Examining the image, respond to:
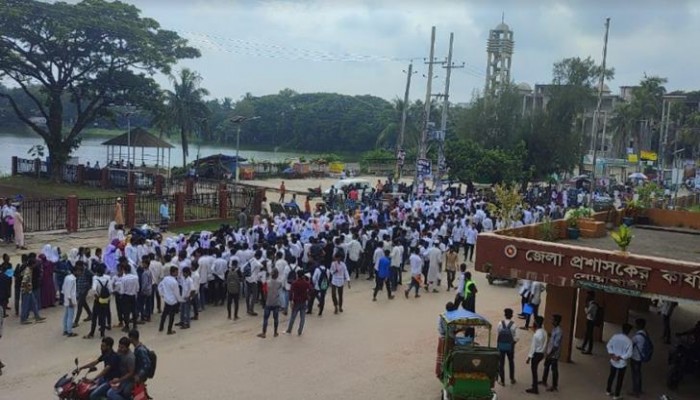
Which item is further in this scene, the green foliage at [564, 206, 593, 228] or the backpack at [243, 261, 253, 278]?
the backpack at [243, 261, 253, 278]

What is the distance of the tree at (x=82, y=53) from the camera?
113ft

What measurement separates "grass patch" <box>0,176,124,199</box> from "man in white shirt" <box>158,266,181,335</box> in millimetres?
20958

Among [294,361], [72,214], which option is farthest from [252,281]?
[72,214]

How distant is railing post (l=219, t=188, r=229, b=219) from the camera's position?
2675cm

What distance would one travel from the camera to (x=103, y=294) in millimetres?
11781

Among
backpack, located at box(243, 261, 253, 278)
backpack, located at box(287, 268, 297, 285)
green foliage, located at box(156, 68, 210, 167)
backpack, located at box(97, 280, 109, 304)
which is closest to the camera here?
backpack, located at box(97, 280, 109, 304)

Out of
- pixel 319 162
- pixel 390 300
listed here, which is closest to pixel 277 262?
pixel 390 300

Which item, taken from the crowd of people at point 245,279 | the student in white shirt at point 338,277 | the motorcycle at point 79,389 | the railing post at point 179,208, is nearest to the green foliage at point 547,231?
the crowd of people at point 245,279

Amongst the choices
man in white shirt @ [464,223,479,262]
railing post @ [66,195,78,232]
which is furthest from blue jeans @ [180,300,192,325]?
railing post @ [66,195,78,232]

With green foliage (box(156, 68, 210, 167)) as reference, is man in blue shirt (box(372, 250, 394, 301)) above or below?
below

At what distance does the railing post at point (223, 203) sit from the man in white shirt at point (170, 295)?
47.1ft

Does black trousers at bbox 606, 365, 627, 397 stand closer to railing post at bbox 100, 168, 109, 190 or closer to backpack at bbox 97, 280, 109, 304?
backpack at bbox 97, 280, 109, 304

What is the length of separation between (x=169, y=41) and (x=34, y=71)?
7.63 m

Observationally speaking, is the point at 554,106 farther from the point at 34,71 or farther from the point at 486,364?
the point at 486,364
